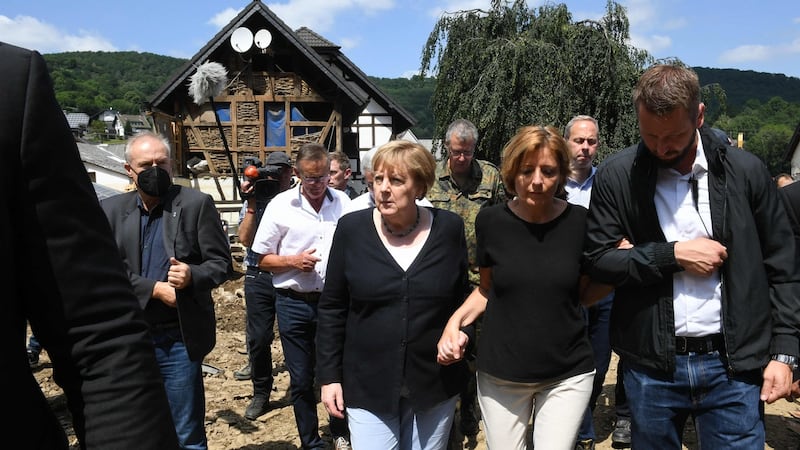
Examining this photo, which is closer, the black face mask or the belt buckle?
the belt buckle

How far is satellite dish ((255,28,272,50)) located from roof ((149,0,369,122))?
0.39 meters

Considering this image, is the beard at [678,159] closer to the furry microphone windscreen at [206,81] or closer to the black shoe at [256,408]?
the black shoe at [256,408]

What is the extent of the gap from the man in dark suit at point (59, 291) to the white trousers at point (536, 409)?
206 centimetres

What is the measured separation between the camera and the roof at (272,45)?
51.8 ft

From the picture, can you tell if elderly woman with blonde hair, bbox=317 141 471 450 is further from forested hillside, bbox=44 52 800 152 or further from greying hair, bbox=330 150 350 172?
forested hillside, bbox=44 52 800 152

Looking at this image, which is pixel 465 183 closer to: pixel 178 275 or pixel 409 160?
pixel 409 160

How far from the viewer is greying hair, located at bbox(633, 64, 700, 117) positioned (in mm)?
2168

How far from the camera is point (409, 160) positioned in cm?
285

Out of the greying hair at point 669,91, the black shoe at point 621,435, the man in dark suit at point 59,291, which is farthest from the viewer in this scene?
the black shoe at point 621,435

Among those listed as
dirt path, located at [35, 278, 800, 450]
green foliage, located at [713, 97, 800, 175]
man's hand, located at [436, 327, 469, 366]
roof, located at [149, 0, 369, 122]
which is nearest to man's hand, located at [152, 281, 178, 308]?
man's hand, located at [436, 327, 469, 366]

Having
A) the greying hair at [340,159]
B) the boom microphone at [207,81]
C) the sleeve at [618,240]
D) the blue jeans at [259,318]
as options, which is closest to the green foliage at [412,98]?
the boom microphone at [207,81]

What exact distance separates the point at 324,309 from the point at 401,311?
0.40 meters

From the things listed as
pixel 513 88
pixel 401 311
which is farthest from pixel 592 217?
pixel 513 88

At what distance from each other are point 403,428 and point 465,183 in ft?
6.75
